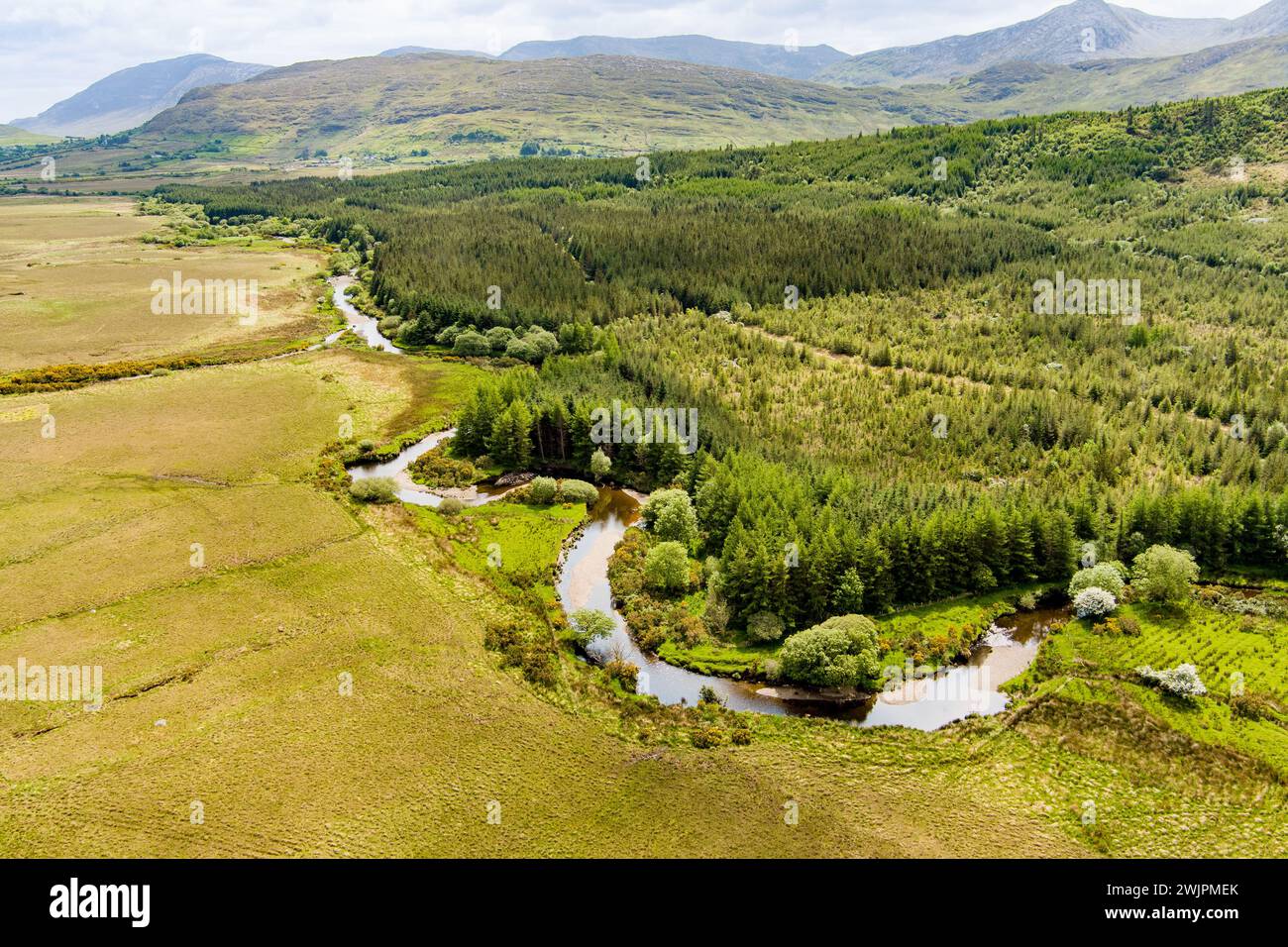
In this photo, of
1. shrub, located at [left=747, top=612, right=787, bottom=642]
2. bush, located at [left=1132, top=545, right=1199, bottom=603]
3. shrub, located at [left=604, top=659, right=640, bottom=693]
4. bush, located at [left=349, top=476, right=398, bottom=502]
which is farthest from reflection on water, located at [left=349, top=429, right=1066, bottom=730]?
bush, located at [left=349, top=476, right=398, bottom=502]

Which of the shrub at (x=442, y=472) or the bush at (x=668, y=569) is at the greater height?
the shrub at (x=442, y=472)

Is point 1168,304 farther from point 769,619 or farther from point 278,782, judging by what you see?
point 278,782

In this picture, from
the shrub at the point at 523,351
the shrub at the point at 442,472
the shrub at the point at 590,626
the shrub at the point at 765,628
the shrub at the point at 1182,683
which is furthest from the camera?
the shrub at the point at 523,351

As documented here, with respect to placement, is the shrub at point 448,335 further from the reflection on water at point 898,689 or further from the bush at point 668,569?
the bush at point 668,569

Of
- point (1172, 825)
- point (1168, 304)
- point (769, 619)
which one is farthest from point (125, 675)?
point (1168, 304)

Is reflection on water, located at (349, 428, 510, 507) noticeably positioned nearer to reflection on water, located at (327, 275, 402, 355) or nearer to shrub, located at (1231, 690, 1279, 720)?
reflection on water, located at (327, 275, 402, 355)

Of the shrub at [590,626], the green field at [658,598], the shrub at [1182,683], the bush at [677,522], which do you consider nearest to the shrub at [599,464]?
the green field at [658,598]

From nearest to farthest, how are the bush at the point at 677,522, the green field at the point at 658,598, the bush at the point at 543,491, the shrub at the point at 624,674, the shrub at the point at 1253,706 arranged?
the green field at the point at 658,598
the shrub at the point at 1253,706
the shrub at the point at 624,674
the bush at the point at 677,522
the bush at the point at 543,491

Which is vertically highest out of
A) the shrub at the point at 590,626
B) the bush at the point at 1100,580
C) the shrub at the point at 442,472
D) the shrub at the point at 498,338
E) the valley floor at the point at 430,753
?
the shrub at the point at 498,338
